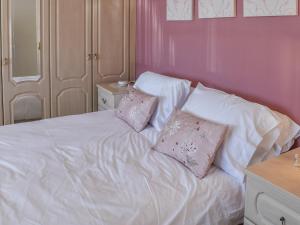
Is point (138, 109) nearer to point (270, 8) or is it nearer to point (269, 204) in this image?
point (270, 8)

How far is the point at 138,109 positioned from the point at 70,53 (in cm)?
125

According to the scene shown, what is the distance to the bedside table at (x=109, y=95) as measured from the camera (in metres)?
3.21

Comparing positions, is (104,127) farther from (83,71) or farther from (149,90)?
(83,71)

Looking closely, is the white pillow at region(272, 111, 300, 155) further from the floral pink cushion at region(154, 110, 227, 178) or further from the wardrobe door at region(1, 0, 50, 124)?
the wardrobe door at region(1, 0, 50, 124)

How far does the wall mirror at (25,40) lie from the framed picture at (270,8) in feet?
6.42

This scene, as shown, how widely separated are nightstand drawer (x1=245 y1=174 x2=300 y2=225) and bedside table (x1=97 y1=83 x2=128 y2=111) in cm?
179

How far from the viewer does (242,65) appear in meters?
2.32

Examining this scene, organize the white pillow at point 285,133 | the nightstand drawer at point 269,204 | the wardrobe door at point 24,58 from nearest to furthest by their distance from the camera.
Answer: the nightstand drawer at point 269,204
the white pillow at point 285,133
the wardrobe door at point 24,58

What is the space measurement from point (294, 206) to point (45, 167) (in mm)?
1218

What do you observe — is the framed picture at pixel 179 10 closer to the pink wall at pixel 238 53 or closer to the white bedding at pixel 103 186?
the pink wall at pixel 238 53

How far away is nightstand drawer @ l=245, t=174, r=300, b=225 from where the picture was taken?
56.5 inches

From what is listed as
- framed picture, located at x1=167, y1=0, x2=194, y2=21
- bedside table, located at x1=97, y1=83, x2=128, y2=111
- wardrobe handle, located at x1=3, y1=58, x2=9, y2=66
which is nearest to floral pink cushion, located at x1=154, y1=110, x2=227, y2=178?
framed picture, located at x1=167, y1=0, x2=194, y2=21

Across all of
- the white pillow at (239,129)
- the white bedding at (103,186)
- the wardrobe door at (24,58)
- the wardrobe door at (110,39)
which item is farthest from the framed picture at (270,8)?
the wardrobe door at (24,58)

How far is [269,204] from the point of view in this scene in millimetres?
1540
